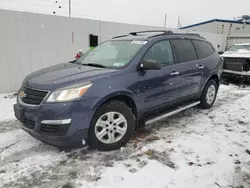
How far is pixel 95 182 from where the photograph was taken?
2.64 m

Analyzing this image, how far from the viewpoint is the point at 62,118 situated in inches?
115

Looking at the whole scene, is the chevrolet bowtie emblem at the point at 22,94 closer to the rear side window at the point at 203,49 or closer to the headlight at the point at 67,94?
the headlight at the point at 67,94

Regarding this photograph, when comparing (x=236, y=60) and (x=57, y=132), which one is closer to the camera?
(x=57, y=132)

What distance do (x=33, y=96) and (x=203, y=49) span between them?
12.6 feet

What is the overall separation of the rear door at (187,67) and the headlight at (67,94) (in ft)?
6.79

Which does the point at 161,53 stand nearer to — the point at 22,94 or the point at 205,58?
the point at 205,58

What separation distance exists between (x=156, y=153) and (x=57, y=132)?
4.69ft

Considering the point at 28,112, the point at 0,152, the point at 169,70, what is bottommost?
the point at 0,152

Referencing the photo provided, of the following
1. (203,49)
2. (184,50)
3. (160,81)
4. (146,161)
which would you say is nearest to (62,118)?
(146,161)

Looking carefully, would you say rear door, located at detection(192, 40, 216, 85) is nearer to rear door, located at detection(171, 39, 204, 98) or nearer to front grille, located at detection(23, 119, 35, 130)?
rear door, located at detection(171, 39, 204, 98)

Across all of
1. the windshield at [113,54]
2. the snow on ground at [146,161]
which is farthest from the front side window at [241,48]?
the windshield at [113,54]

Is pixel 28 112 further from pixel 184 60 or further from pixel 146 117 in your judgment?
pixel 184 60

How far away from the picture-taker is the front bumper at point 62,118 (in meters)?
2.92

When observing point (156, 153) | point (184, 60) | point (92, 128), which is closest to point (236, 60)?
point (184, 60)
